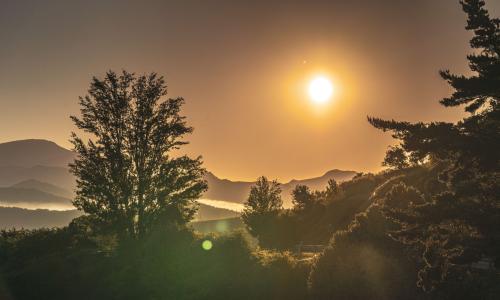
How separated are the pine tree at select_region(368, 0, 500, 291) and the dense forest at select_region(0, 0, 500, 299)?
44mm

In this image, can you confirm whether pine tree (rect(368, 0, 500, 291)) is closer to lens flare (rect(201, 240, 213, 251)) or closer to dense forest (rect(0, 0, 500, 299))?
dense forest (rect(0, 0, 500, 299))

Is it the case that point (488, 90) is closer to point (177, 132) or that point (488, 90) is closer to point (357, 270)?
point (357, 270)

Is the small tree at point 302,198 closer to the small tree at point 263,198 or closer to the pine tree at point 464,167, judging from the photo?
the small tree at point 263,198

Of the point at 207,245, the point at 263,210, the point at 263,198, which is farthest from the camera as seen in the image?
the point at 263,198

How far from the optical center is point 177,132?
34062mm

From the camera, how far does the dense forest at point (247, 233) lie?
51.9ft

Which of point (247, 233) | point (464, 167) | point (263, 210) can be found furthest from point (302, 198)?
point (464, 167)

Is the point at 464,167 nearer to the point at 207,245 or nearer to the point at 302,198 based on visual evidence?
the point at 207,245

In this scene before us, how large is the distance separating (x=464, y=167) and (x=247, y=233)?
18.0 m

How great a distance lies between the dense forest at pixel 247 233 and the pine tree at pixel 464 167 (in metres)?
0.04

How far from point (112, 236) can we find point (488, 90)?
28395 millimetres

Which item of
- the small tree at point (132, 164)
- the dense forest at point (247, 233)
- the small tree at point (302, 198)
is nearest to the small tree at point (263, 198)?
the small tree at point (302, 198)

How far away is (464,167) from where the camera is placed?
624 inches

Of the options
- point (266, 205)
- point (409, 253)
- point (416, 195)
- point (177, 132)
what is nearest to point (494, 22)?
point (416, 195)
